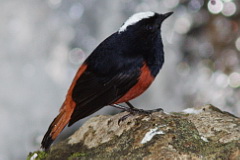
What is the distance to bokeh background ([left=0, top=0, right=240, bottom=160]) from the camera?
7578 millimetres

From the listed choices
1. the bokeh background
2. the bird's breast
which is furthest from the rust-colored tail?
the bokeh background

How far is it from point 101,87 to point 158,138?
0.73 m

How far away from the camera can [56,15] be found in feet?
28.3

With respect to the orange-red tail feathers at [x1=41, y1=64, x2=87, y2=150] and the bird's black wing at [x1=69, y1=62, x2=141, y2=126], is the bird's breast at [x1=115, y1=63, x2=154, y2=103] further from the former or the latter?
the orange-red tail feathers at [x1=41, y1=64, x2=87, y2=150]

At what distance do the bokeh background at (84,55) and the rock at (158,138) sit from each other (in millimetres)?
3715

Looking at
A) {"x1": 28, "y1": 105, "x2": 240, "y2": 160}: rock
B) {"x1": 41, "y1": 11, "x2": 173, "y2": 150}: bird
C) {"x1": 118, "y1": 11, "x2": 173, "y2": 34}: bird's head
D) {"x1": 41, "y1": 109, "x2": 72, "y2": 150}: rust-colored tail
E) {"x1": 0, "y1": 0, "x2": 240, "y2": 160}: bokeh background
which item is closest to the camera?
{"x1": 28, "y1": 105, "x2": 240, "y2": 160}: rock

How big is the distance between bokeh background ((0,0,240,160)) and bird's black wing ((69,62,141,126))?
3.85 m

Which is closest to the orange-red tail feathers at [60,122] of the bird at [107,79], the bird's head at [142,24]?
the bird at [107,79]

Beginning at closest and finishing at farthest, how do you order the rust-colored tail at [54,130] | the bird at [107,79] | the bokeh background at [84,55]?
the rust-colored tail at [54,130] → the bird at [107,79] → the bokeh background at [84,55]

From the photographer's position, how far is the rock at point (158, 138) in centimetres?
312

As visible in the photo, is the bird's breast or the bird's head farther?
the bird's head

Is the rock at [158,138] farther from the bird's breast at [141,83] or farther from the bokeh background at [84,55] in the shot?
the bokeh background at [84,55]

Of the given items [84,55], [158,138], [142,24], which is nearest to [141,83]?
[142,24]

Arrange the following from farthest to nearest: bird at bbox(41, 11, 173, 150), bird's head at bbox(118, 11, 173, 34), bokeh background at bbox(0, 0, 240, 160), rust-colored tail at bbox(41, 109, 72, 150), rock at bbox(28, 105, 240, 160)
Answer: bokeh background at bbox(0, 0, 240, 160), bird's head at bbox(118, 11, 173, 34), bird at bbox(41, 11, 173, 150), rust-colored tail at bbox(41, 109, 72, 150), rock at bbox(28, 105, 240, 160)
